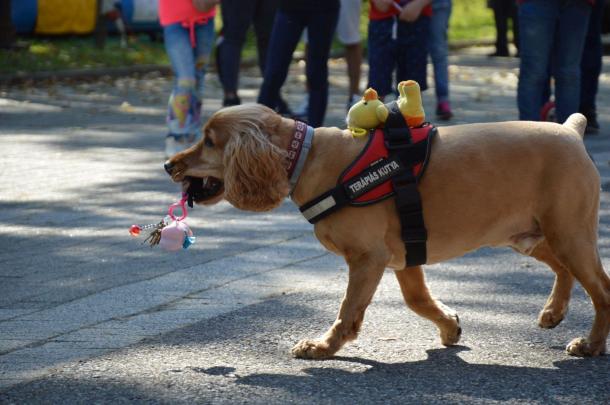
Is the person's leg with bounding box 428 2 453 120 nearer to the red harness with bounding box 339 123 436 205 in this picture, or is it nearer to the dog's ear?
the red harness with bounding box 339 123 436 205

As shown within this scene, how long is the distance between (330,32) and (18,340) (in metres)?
5.66

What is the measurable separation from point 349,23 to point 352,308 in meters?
8.43

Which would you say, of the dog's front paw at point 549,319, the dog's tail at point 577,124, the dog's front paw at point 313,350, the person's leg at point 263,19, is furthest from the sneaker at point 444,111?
the dog's front paw at point 313,350

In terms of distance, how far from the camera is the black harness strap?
4.38 metres

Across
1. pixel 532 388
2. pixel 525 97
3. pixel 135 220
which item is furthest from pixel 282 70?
pixel 532 388

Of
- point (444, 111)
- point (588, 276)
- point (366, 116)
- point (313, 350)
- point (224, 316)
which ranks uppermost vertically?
point (366, 116)

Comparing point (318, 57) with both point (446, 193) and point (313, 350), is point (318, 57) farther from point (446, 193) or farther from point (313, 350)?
point (313, 350)

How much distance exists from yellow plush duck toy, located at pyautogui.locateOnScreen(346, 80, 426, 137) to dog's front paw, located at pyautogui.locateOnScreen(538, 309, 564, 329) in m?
0.95

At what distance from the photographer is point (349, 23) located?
1249 cm

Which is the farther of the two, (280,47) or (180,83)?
(280,47)

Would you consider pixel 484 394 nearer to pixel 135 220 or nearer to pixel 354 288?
pixel 354 288

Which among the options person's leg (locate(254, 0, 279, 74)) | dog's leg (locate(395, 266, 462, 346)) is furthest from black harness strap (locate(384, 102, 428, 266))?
person's leg (locate(254, 0, 279, 74))

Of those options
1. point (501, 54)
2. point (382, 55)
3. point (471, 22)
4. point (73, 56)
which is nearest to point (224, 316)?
point (382, 55)

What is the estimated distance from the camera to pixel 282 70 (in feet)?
32.2
